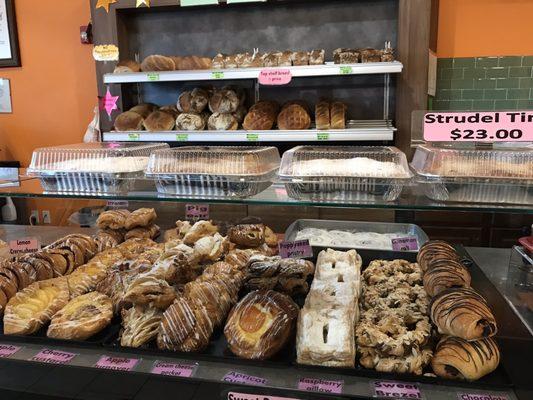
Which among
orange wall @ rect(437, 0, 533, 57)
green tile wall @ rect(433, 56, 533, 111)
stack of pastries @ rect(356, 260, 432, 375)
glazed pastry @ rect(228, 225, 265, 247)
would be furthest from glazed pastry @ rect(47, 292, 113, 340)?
orange wall @ rect(437, 0, 533, 57)

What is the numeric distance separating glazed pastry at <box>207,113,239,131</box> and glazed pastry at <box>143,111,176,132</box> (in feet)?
0.97

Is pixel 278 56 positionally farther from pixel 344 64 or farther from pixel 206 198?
pixel 206 198

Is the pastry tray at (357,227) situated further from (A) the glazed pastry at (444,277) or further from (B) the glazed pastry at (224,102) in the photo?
(B) the glazed pastry at (224,102)

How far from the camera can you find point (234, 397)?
1.04m

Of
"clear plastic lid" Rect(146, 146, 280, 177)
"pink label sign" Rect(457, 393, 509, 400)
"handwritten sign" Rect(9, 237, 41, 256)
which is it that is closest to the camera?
"pink label sign" Rect(457, 393, 509, 400)

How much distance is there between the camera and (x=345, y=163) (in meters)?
1.28

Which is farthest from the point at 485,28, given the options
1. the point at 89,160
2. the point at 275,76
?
the point at 89,160

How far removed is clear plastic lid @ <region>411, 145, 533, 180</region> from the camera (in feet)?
3.73

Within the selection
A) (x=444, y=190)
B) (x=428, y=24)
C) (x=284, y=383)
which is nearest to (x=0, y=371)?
(x=284, y=383)

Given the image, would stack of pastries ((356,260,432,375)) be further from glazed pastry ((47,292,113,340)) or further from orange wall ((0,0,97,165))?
orange wall ((0,0,97,165))

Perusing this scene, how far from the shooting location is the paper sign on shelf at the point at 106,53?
3.44 m

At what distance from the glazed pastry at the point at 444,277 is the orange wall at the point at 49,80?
374cm

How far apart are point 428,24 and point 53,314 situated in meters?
2.88

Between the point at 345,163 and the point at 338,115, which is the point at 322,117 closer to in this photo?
the point at 338,115
